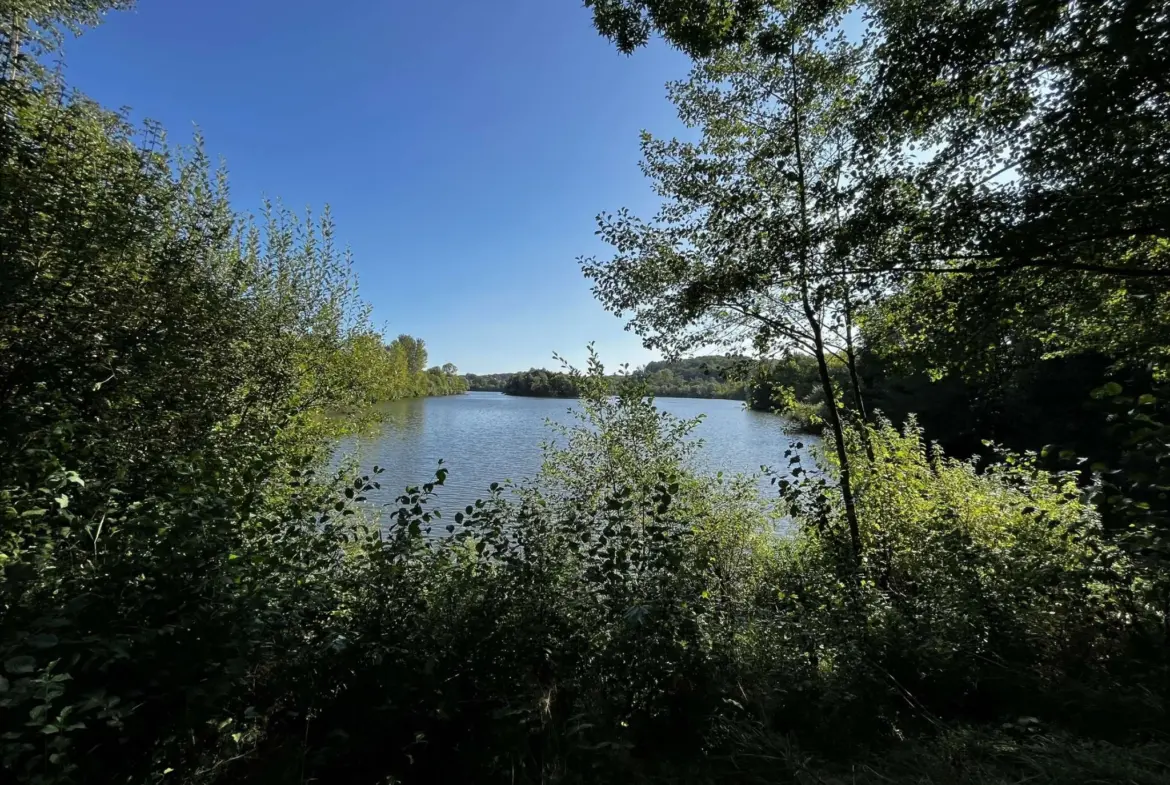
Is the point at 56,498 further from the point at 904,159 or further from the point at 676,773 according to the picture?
the point at 904,159

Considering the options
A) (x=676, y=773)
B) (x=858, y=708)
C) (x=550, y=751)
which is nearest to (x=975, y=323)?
(x=858, y=708)

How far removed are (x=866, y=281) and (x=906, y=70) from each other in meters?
1.58

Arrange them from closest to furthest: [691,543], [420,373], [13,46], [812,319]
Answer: [691,543]
[13,46]
[812,319]
[420,373]

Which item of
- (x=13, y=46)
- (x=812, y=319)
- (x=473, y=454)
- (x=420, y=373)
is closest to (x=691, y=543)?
(x=812, y=319)

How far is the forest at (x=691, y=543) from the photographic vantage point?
2443 millimetres

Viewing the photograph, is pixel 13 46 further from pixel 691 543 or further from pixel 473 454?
pixel 473 454

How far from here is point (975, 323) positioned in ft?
12.5

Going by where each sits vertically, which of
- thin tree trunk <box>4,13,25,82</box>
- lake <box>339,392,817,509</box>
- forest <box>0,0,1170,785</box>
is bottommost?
lake <box>339,392,817,509</box>

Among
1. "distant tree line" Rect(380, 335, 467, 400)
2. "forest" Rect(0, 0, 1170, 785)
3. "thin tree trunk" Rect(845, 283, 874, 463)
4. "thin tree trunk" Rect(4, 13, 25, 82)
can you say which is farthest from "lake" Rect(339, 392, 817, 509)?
"distant tree line" Rect(380, 335, 467, 400)

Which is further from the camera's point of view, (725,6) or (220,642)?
(725,6)

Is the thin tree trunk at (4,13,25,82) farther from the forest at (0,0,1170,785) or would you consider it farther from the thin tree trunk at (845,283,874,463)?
the thin tree trunk at (845,283,874,463)

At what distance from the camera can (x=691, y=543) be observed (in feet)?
13.8

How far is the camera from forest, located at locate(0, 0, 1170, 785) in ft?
8.02

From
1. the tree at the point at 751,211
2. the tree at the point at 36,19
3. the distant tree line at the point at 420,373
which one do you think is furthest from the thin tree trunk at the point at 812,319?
the distant tree line at the point at 420,373
